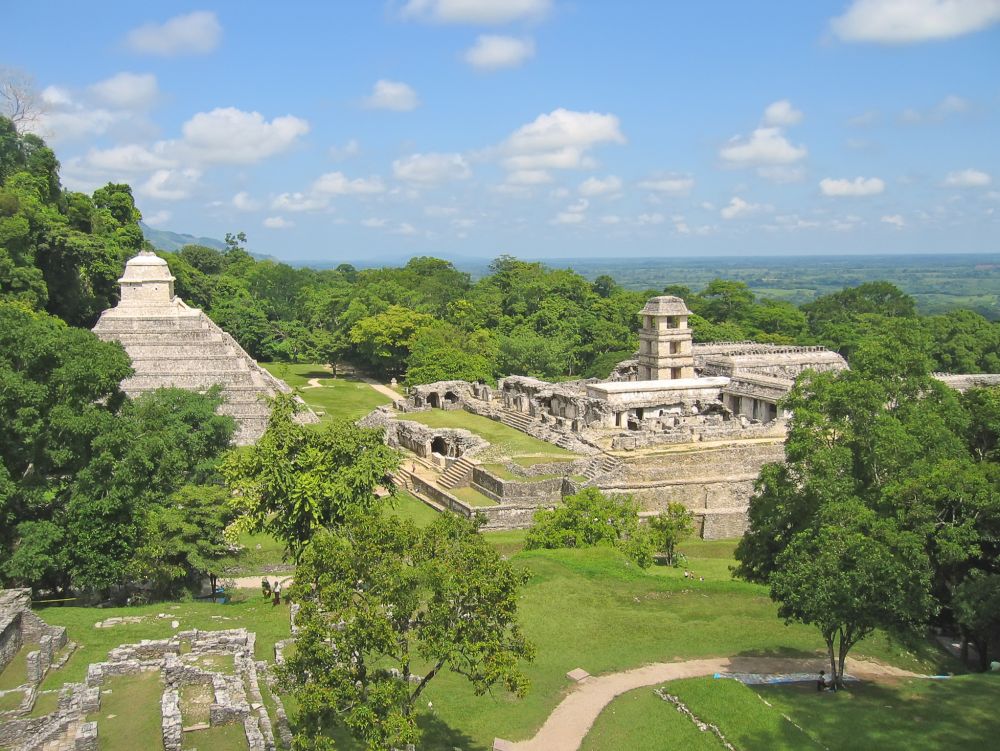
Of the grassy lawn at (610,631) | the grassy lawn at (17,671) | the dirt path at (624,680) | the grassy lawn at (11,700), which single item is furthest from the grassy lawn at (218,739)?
the dirt path at (624,680)

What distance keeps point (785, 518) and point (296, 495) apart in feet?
37.1

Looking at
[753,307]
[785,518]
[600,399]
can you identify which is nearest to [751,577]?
[785,518]

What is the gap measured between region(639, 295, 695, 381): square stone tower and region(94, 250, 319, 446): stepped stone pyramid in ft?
59.6

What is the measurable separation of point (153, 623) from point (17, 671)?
132 inches

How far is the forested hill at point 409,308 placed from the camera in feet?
168

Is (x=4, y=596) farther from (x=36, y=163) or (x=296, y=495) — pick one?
(x=36, y=163)

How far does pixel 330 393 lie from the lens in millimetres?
58562

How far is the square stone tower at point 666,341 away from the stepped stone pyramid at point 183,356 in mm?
18166

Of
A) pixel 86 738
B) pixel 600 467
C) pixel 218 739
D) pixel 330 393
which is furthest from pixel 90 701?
pixel 330 393

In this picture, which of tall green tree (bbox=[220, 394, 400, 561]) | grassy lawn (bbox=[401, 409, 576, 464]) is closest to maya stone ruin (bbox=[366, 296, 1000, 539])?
grassy lawn (bbox=[401, 409, 576, 464])

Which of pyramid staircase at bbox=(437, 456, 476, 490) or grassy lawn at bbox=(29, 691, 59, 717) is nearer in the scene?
grassy lawn at bbox=(29, 691, 59, 717)

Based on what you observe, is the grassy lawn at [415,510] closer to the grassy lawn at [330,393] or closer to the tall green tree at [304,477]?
the grassy lawn at [330,393]

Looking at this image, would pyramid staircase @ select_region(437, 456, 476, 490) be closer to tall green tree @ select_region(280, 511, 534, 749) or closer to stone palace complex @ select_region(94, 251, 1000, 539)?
stone palace complex @ select_region(94, 251, 1000, 539)

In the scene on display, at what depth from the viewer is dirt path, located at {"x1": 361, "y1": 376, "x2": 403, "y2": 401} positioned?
5829 cm
